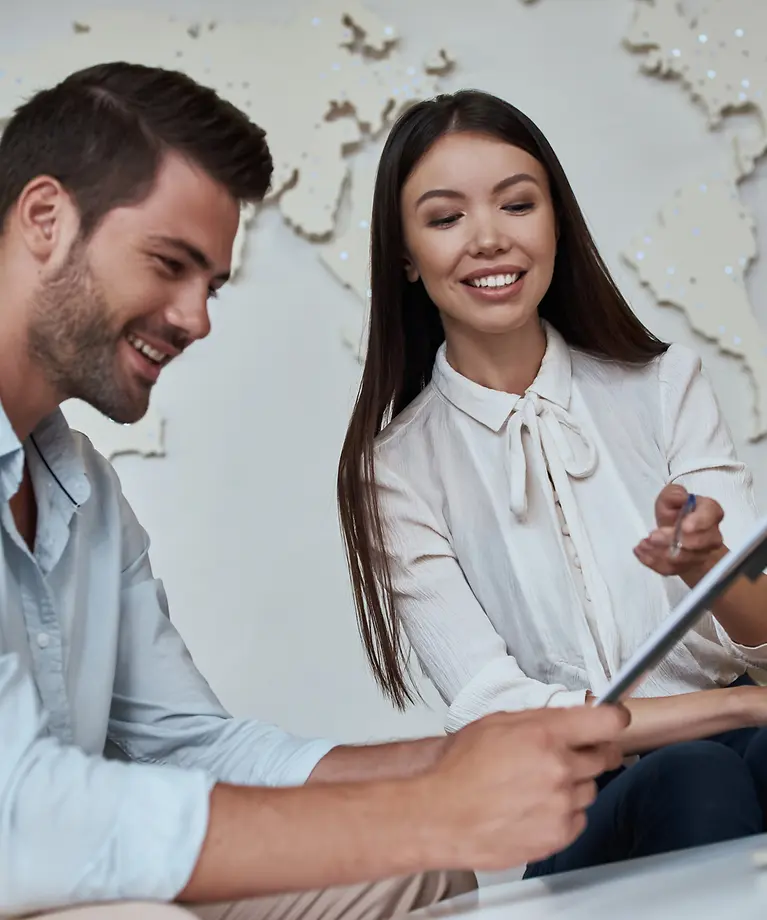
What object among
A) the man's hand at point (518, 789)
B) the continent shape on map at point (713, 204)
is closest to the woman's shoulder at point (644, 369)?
the man's hand at point (518, 789)

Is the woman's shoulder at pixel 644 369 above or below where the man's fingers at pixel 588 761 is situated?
above

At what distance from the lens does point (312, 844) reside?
790 millimetres

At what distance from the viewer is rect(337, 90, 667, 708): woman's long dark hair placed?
4.81 ft

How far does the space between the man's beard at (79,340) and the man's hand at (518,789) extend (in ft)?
1.68

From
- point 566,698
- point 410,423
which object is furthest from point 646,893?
point 410,423

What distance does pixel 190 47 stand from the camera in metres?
2.49

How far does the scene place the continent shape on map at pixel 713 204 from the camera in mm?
2521

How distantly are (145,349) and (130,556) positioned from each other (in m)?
0.23

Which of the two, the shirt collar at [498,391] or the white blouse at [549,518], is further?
the shirt collar at [498,391]

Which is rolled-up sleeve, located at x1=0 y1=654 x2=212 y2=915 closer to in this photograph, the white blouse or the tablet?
the tablet

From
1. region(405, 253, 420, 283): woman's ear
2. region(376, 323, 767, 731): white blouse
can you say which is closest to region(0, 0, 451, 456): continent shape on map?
region(405, 253, 420, 283): woman's ear

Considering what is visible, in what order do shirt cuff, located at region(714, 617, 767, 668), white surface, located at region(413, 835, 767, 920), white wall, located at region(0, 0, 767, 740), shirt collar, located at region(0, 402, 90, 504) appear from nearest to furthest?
white surface, located at region(413, 835, 767, 920)
shirt collar, located at region(0, 402, 90, 504)
shirt cuff, located at region(714, 617, 767, 668)
white wall, located at region(0, 0, 767, 740)

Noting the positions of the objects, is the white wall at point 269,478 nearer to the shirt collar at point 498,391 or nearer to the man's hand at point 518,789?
the shirt collar at point 498,391

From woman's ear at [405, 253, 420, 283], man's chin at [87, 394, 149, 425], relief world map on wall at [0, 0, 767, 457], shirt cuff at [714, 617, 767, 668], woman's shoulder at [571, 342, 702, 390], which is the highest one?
relief world map on wall at [0, 0, 767, 457]
